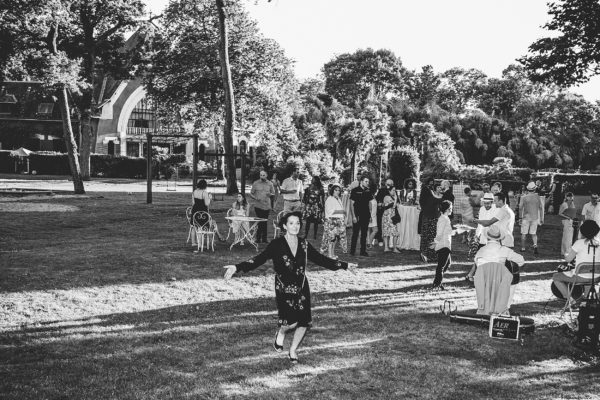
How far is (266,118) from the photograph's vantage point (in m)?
40.1

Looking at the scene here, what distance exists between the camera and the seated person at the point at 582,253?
769 cm

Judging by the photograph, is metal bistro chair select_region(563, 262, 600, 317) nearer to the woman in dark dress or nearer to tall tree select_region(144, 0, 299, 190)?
the woman in dark dress

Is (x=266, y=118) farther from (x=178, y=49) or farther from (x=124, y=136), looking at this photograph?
(x=124, y=136)

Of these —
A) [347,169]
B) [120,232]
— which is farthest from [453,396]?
[347,169]

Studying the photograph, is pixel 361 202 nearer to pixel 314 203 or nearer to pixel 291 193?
pixel 291 193

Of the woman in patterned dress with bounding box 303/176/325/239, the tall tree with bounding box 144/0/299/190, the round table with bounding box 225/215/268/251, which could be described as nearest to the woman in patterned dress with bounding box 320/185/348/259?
the round table with bounding box 225/215/268/251

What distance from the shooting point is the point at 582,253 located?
25.9 ft

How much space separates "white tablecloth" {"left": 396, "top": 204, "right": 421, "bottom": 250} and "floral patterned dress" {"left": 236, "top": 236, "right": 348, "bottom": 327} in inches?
349

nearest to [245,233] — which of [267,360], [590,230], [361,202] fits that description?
[361,202]

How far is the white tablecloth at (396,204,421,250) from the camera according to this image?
14750mm

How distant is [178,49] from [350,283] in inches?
1289

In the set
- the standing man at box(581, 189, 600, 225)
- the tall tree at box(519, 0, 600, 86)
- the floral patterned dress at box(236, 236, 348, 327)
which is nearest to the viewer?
the floral patterned dress at box(236, 236, 348, 327)

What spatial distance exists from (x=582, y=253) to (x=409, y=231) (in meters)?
6.97

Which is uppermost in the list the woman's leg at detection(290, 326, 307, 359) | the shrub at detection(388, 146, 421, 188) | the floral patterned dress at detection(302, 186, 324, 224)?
the shrub at detection(388, 146, 421, 188)
